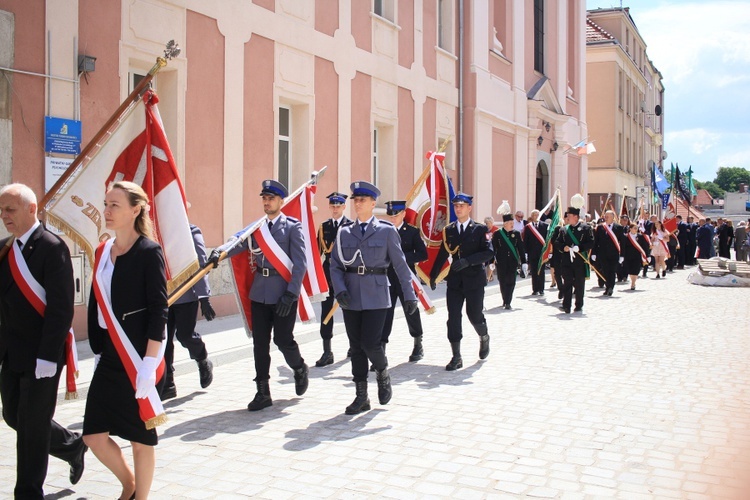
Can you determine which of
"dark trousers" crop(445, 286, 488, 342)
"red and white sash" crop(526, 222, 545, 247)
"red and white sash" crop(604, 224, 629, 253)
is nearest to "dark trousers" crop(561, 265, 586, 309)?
"red and white sash" crop(526, 222, 545, 247)

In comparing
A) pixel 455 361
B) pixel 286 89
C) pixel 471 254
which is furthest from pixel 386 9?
pixel 455 361

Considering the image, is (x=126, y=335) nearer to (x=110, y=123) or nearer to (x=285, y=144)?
(x=110, y=123)

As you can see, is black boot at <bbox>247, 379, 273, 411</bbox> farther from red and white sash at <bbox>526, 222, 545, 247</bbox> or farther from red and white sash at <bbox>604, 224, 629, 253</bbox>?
red and white sash at <bbox>604, 224, 629, 253</bbox>

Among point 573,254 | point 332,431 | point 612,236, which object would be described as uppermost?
point 612,236

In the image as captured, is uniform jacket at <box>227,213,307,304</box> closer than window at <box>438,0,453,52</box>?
Yes

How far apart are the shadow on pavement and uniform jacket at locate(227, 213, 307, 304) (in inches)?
47.1

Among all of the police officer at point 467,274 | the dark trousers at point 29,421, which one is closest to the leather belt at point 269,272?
the police officer at point 467,274

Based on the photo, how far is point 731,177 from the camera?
144500 mm

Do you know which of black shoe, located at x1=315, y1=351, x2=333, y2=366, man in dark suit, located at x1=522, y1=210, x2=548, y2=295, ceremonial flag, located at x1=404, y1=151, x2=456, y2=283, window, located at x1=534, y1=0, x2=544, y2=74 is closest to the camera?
black shoe, located at x1=315, y1=351, x2=333, y2=366

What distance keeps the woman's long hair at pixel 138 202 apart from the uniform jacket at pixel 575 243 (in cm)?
1050

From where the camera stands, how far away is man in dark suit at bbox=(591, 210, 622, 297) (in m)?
17.4

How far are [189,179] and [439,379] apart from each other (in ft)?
18.5

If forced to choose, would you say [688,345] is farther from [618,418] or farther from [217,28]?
[217,28]

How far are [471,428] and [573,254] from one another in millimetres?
8299
